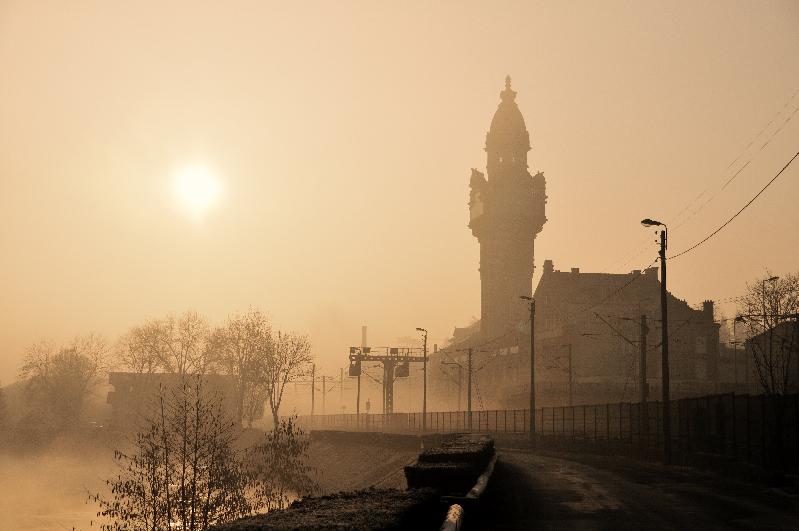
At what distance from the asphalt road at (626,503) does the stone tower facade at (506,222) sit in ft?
384

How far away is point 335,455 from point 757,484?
5358 centimetres

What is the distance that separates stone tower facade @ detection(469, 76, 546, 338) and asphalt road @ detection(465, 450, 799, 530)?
384 feet

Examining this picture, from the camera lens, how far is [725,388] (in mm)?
106938

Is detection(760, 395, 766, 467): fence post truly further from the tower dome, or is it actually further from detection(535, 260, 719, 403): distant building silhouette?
the tower dome

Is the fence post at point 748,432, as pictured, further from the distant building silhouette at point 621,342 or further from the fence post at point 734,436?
the distant building silhouette at point 621,342

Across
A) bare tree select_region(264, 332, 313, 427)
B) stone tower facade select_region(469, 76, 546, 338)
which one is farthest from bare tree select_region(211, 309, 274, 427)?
stone tower facade select_region(469, 76, 546, 338)

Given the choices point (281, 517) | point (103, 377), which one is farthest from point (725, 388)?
point (281, 517)

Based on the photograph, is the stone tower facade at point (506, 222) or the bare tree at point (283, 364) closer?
the bare tree at point (283, 364)

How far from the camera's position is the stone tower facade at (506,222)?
151250mm

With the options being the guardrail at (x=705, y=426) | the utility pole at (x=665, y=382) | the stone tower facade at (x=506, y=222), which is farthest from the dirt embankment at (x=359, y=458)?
the stone tower facade at (x=506, y=222)

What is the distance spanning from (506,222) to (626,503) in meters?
135

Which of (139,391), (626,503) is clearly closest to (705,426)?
(626,503)

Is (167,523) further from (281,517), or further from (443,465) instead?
(281,517)

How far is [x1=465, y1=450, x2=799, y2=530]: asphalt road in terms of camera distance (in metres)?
16.7
